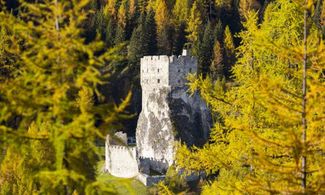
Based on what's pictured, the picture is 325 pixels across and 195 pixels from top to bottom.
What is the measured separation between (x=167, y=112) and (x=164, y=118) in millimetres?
617

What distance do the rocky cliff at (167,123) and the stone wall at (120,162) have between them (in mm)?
1578

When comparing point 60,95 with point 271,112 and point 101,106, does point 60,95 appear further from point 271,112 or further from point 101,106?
point 271,112

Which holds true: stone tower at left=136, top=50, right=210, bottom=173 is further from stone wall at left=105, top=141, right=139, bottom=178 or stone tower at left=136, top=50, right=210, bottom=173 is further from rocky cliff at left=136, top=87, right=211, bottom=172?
stone wall at left=105, top=141, right=139, bottom=178

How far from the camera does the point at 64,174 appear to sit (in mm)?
6465

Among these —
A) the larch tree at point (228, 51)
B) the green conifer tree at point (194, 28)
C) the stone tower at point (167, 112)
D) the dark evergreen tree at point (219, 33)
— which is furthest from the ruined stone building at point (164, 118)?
the dark evergreen tree at point (219, 33)

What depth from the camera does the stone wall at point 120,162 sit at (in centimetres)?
4350

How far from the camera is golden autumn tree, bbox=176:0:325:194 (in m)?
7.94

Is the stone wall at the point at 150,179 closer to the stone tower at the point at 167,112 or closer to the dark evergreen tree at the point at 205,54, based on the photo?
the stone tower at the point at 167,112

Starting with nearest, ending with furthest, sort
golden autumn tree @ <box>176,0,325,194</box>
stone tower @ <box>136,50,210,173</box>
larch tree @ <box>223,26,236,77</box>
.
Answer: golden autumn tree @ <box>176,0,325,194</box>, stone tower @ <box>136,50,210,173</box>, larch tree @ <box>223,26,236,77</box>

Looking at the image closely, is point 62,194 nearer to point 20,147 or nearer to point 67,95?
point 20,147

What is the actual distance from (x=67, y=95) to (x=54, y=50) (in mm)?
571

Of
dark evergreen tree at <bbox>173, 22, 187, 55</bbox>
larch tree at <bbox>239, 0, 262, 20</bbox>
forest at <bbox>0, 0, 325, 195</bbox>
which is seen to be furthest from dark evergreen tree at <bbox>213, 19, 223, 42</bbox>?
forest at <bbox>0, 0, 325, 195</bbox>

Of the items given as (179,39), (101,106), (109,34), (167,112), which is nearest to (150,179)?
(167,112)

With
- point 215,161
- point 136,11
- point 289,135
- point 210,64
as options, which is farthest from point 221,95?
point 136,11
